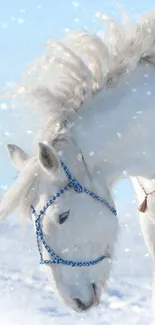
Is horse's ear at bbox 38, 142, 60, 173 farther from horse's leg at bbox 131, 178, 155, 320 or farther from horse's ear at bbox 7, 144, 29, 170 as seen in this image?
horse's leg at bbox 131, 178, 155, 320

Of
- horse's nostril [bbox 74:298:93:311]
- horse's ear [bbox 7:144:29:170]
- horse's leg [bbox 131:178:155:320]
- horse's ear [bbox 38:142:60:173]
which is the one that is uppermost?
horse's ear [bbox 38:142:60:173]

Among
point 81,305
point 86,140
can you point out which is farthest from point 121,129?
point 81,305

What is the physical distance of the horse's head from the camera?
3.10 meters

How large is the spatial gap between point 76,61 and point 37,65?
242 mm

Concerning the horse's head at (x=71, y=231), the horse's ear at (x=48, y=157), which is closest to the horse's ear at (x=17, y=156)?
the horse's head at (x=71, y=231)

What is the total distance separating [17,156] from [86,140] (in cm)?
39

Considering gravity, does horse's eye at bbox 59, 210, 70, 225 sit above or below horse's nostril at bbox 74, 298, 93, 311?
above

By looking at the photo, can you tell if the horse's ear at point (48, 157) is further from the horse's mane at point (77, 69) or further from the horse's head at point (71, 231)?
the horse's mane at point (77, 69)

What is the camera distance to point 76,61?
11.0ft

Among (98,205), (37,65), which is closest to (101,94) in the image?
(37,65)

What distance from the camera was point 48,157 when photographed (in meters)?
2.95

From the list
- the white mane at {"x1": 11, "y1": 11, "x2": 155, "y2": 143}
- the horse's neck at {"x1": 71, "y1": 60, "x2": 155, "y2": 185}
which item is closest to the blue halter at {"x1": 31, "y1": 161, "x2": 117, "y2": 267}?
the horse's neck at {"x1": 71, "y1": 60, "x2": 155, "y2": 185}

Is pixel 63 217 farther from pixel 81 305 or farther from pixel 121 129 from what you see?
pixel 121 129

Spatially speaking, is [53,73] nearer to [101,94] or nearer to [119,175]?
[101,94]
